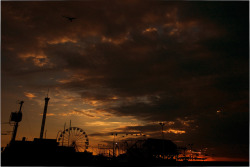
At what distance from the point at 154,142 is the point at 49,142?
36.5 metres

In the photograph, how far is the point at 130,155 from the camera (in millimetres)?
71312

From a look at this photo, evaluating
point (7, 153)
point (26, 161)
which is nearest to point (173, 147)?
point (26, 161)

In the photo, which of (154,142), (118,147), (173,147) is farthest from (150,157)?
(118,147)

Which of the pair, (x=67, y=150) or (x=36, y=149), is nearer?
(x=36, y=149)

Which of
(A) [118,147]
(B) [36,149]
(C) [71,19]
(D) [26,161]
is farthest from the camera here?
(A) [118,147]

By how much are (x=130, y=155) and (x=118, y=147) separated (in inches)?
776

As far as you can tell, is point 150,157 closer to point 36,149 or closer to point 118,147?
point 118,147

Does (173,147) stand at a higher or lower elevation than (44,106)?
lower

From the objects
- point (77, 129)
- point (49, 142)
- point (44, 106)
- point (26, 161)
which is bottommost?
point (26, 161)

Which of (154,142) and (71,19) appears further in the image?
(154,142)

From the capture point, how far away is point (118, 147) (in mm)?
90125

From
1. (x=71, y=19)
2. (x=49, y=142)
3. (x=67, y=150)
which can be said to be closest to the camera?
(x=71, y=19)

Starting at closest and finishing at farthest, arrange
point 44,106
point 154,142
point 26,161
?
point 26,161, point 154,142, point 44,106

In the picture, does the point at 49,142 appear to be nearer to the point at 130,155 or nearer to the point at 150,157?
the point at 130,155
